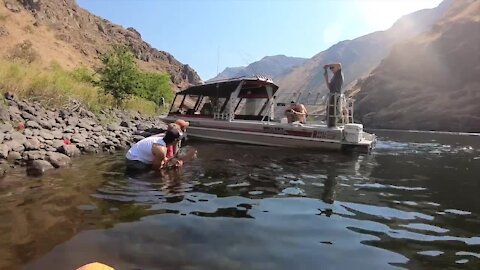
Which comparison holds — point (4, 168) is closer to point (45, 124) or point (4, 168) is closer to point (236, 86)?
point (45, 124)

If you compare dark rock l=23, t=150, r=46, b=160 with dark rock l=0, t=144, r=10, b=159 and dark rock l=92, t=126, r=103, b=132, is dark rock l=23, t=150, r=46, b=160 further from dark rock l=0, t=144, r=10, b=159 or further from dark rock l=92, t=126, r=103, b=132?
dark rock l=92, t=126, r=103, b=132

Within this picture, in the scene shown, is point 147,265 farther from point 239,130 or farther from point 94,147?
point 239,130

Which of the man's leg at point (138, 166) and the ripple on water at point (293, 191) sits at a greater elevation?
the man's leg at point (138, 166)

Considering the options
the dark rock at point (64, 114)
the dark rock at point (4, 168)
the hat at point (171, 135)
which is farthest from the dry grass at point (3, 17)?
the hat at point (171, 135)

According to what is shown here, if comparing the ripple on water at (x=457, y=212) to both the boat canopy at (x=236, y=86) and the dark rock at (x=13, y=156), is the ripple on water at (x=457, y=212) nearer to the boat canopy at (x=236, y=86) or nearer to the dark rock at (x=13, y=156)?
the dark rock at (x=13, y=156)

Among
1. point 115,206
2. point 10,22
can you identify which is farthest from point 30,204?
point 10,22

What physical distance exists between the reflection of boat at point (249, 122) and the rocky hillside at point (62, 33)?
26305 millimetres

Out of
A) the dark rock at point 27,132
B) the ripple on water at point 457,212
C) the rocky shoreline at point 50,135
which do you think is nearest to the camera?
the ripple on water at point 457,212

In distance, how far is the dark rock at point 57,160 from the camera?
10438 mm

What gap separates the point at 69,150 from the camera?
12.3 metres

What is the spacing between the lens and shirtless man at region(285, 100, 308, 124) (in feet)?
60.3

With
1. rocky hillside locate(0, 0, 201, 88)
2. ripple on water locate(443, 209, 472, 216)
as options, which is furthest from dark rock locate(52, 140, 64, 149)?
rocky hillside locate(0, 0, 201, 88)

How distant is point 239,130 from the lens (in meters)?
19.2

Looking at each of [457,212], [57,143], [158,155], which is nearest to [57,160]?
[57,143]
